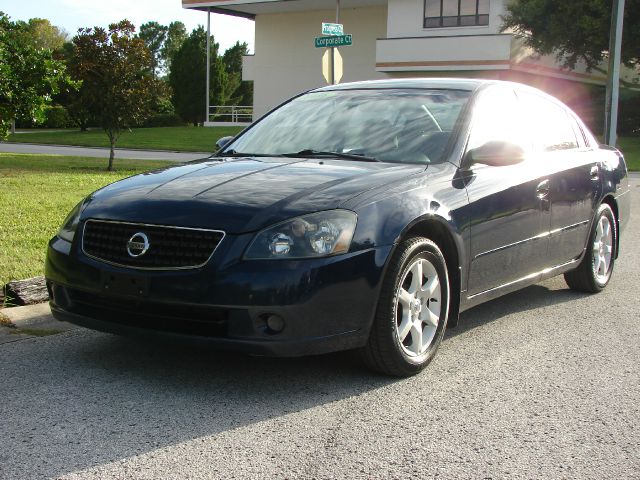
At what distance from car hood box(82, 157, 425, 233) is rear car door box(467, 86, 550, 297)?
20.6 inches

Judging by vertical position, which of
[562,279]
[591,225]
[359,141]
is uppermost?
[359,141]

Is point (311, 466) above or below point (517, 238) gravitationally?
below

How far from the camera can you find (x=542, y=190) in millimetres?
5660

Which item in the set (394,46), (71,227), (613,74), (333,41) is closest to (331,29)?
(333,41)

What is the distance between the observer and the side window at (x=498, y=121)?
5379mm

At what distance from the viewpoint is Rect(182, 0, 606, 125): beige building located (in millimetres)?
36312

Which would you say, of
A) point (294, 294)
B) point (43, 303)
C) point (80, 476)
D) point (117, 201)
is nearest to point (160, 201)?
point (117, 201)

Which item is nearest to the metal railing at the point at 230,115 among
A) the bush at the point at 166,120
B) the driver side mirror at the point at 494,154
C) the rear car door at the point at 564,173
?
the bush at the point at 166,120

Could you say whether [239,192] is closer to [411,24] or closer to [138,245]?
[138,245]

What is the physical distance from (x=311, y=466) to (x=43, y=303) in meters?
3.19

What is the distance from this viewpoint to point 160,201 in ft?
14.2

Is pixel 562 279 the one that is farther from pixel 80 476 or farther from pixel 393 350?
pixel 80 476

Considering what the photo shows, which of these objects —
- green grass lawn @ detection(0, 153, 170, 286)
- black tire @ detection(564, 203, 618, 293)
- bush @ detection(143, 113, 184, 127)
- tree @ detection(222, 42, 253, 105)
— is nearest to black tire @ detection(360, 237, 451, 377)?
black tire @ detection(564, 203, 618, 293)

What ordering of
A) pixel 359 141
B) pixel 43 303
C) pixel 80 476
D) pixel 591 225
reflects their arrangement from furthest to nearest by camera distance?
pixel 591 225
pixel 43 303
pixel 359 141
pixel 80 476
